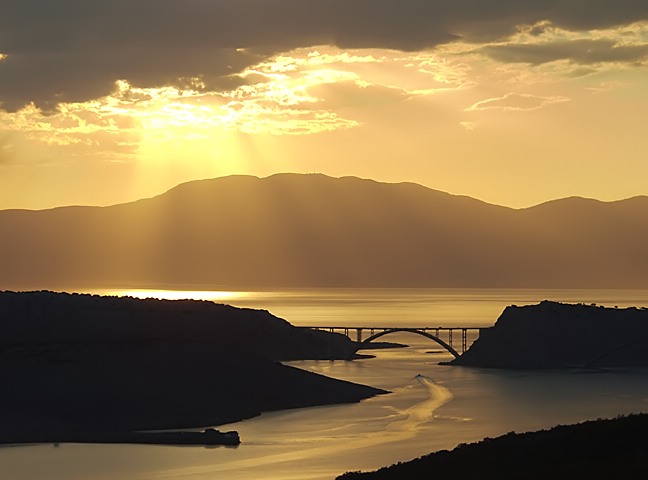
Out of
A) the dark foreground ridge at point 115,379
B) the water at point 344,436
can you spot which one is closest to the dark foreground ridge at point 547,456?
the water at point 344,436

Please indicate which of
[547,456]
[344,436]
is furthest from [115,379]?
[547,456]

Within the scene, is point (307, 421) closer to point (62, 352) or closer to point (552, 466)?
point (62, 352)

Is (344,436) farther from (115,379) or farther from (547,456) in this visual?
(547,456)

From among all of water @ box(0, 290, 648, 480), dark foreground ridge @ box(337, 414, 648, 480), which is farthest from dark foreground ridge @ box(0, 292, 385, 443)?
dark foreground ridge @ box(337, 414, 648, 480)

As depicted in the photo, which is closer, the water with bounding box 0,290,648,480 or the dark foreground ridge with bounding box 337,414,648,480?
the dark foreground ridge with bounding box 337,414,648,480

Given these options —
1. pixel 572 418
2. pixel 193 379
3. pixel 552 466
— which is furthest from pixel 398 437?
pixel 552 466

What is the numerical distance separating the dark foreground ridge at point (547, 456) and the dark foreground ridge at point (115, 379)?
6376cm

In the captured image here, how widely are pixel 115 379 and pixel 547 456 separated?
92.7 meters

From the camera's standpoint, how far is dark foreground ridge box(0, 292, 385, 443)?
14512 cm

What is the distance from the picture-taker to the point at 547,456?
2975 inches

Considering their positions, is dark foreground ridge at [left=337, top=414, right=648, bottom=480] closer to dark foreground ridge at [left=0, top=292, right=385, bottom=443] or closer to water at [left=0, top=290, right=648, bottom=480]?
water at [left=0, top=290, right=648, bottom=480]

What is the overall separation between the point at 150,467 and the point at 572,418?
60.7 meters

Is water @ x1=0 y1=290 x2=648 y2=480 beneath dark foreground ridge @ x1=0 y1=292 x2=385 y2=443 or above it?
beneath

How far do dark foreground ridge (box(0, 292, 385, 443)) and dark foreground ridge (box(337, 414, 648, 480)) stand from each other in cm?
6376
